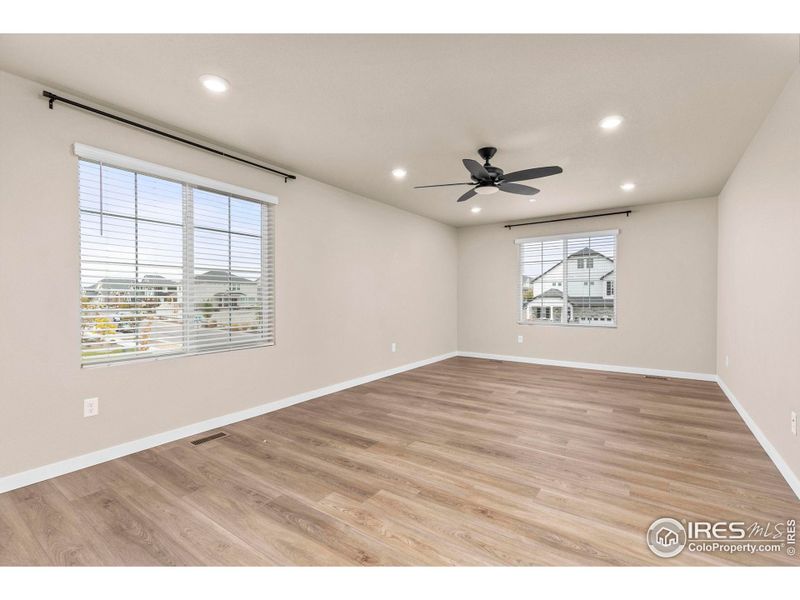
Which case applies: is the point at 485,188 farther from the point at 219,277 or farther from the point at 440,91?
the point at 219,277

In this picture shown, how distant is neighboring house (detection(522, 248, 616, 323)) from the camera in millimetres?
6016

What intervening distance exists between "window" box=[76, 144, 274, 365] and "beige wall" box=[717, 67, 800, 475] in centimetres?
409

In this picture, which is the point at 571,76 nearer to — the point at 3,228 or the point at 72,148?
the point at 72,148

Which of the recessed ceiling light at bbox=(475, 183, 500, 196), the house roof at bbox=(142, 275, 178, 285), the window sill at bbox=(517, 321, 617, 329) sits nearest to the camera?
the house roof at bbox=(142, 275, 178, 285)

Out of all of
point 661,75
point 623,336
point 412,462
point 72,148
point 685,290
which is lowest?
point 412,462

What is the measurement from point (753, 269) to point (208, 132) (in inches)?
187

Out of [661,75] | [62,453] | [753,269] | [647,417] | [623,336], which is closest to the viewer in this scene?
[661,75]

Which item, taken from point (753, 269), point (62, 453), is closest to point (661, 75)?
point (753, 269)

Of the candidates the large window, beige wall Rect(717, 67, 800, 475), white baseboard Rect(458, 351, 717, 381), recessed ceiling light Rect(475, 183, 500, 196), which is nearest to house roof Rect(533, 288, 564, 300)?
the large window

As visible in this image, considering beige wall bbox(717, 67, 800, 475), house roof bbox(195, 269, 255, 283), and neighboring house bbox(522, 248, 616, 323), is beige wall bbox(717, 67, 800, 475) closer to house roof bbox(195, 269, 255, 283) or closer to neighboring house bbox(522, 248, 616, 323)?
neighboring house bbox(522, 248, 616, 323)

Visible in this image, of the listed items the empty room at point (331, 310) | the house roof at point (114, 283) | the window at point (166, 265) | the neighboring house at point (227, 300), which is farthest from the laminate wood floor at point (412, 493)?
the house roof at point (114, 283)

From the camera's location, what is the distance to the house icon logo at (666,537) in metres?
1.72

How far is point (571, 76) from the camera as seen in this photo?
2.33m

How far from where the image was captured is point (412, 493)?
2273mm
